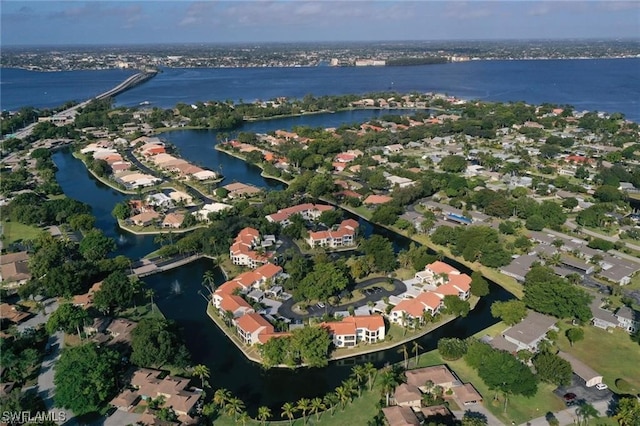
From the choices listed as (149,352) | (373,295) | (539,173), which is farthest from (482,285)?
(539,173)

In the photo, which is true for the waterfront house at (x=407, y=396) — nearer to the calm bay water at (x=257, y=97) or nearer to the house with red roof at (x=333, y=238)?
the calm bay water at (x=257, y=97)

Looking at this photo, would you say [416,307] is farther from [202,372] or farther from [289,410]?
[202,372]

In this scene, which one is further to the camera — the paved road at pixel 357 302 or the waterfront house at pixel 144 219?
the waterfront house at pixel 144 219

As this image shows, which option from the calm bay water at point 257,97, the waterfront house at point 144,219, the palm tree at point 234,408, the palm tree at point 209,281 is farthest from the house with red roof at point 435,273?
the waterfront house at point 144,219

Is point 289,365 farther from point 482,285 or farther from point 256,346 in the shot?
point 482,285

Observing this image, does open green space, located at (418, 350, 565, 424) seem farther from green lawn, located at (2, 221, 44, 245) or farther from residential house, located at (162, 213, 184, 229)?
green lawn, located at (2, 221, 44, 245)

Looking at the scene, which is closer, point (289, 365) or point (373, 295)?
point (289, 365)

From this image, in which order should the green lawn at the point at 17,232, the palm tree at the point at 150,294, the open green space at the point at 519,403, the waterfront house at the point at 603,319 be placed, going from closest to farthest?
the open green space at the point at 519,403
the waterfront house at the point at 603,319
the palm tree at the point at 150,294
the green lawn at the point at 17,232
